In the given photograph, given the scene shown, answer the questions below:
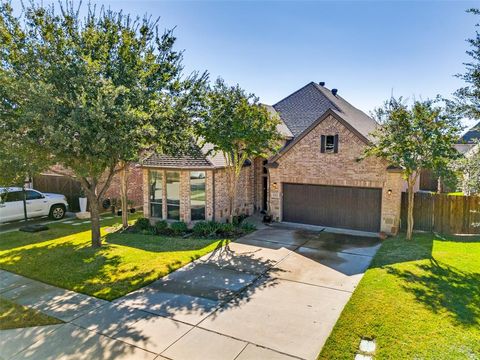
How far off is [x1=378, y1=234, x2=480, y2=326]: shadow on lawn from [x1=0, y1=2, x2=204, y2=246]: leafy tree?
8.64 meters

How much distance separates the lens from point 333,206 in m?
15.3

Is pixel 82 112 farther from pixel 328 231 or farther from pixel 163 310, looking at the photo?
pixel 328 231

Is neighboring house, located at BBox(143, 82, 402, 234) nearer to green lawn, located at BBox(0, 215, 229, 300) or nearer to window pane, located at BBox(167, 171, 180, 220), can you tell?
window pane, located at BBox(167, 171, 180, 220)

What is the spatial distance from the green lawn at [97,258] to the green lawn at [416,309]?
5.58 m

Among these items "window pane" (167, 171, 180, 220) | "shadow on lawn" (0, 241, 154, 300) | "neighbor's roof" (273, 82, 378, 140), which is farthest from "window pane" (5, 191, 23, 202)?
"neighbor's roof" (273, 82, 378, 140)

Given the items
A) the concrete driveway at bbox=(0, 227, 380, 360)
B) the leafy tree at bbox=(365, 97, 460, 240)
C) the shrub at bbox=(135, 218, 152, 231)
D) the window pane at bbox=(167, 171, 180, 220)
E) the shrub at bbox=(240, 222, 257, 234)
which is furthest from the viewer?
the window pane at bbox=(167, 171, 180, 220)

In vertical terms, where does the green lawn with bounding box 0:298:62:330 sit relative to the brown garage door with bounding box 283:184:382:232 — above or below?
below

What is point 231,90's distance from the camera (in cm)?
1390

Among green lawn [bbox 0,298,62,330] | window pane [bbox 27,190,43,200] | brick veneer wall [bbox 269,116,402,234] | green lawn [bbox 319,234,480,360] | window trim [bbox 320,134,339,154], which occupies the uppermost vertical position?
window trim [bbox 320,134,339,154]

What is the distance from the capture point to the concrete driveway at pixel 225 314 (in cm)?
591

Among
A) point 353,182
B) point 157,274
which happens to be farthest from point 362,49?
point 157,274

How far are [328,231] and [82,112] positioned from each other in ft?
36.1

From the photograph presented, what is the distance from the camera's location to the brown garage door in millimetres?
14438

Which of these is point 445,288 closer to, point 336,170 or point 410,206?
point 410,206
